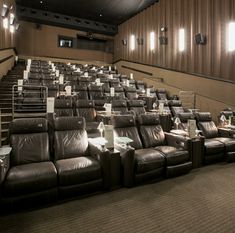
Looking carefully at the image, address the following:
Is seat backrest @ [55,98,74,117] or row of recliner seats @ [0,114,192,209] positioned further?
seat backrest @ [55,98,74,117]

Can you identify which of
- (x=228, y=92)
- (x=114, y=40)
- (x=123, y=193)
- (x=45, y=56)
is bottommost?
(x=123, y=193)

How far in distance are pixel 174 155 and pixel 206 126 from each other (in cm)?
160

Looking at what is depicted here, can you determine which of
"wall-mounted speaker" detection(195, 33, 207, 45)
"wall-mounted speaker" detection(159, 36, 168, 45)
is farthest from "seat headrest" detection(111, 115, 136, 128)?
"wall-mounted speaker" detection(159, 36, 168, 45)

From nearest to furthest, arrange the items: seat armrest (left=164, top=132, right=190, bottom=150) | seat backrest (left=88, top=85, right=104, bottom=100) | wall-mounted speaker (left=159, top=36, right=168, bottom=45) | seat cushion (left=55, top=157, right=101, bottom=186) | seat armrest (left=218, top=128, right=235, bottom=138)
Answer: seat cushion (left=55, top=157, right=101, bottom=186) < seat armrest (left=164, top=132, right=190, bottom=150) < seat armrest (left=218, top=128, right=235, bottom=138) < seat backrest (left=88, top=85, right=104, bottom=100) < wall-mounted speaker (left=159, top=36, right=168, bottom=45)

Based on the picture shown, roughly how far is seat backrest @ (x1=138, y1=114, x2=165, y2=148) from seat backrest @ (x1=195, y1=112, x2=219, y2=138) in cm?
105

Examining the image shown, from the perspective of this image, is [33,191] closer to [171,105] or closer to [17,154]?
[17,154]

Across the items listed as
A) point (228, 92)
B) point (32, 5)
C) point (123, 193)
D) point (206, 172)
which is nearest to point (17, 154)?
point (123, 193)

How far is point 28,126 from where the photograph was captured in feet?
9.01

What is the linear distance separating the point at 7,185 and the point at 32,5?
10.4 metres

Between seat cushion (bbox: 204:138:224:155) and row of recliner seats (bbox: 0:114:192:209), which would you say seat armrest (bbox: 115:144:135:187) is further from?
seat cushion (bbox: 204:138:224:155)

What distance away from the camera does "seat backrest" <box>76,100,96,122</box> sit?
4430mm

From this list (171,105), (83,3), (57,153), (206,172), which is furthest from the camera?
(83,3)

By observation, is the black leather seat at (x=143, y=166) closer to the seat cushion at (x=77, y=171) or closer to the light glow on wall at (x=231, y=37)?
the seat cushion at (x=77, y=171)

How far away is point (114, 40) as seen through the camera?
1334cm
